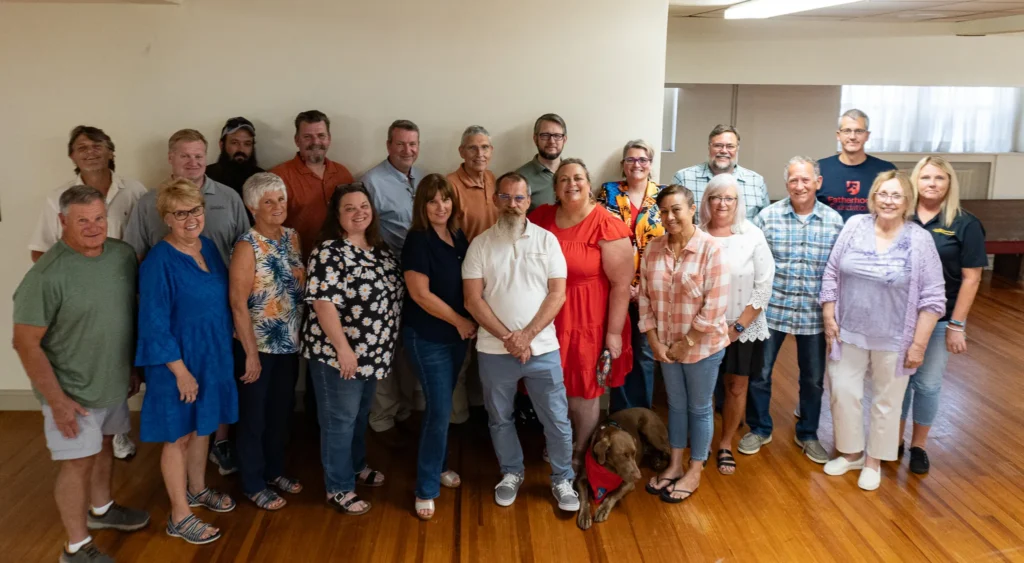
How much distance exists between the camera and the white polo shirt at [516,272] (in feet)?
10.8

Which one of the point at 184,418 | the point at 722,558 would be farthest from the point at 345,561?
the point at 722,558

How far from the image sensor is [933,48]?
7.04 meters

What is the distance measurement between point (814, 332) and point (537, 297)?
1675mm

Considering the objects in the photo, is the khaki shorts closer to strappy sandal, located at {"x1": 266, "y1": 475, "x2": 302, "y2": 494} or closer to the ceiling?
strappy sandal, located at {"x1": 266, "y1": 475, "x2": 302, "y2": 494}

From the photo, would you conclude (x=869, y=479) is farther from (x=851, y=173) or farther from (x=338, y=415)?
(x=338, y=415)

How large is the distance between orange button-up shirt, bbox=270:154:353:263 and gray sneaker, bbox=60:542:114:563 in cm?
171

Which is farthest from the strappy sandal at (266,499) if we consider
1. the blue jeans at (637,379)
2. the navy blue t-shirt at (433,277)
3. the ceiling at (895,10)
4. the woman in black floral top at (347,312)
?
the ceiling at (895,10)

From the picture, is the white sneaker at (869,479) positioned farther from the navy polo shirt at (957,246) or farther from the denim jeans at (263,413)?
the denim jeans at (263,413)

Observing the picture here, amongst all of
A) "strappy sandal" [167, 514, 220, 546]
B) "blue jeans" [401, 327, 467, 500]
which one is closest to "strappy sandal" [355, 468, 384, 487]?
"blue jeans" [401, 327, 467, 500]

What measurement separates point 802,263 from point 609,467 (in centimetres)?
151

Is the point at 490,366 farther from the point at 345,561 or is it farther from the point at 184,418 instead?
the point at 184,418

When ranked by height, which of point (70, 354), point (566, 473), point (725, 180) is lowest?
point (566, 473)

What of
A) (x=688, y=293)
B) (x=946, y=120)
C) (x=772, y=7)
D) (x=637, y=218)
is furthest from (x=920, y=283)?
(x=946, y=120)

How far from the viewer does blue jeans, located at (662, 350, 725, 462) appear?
353 centimetres
